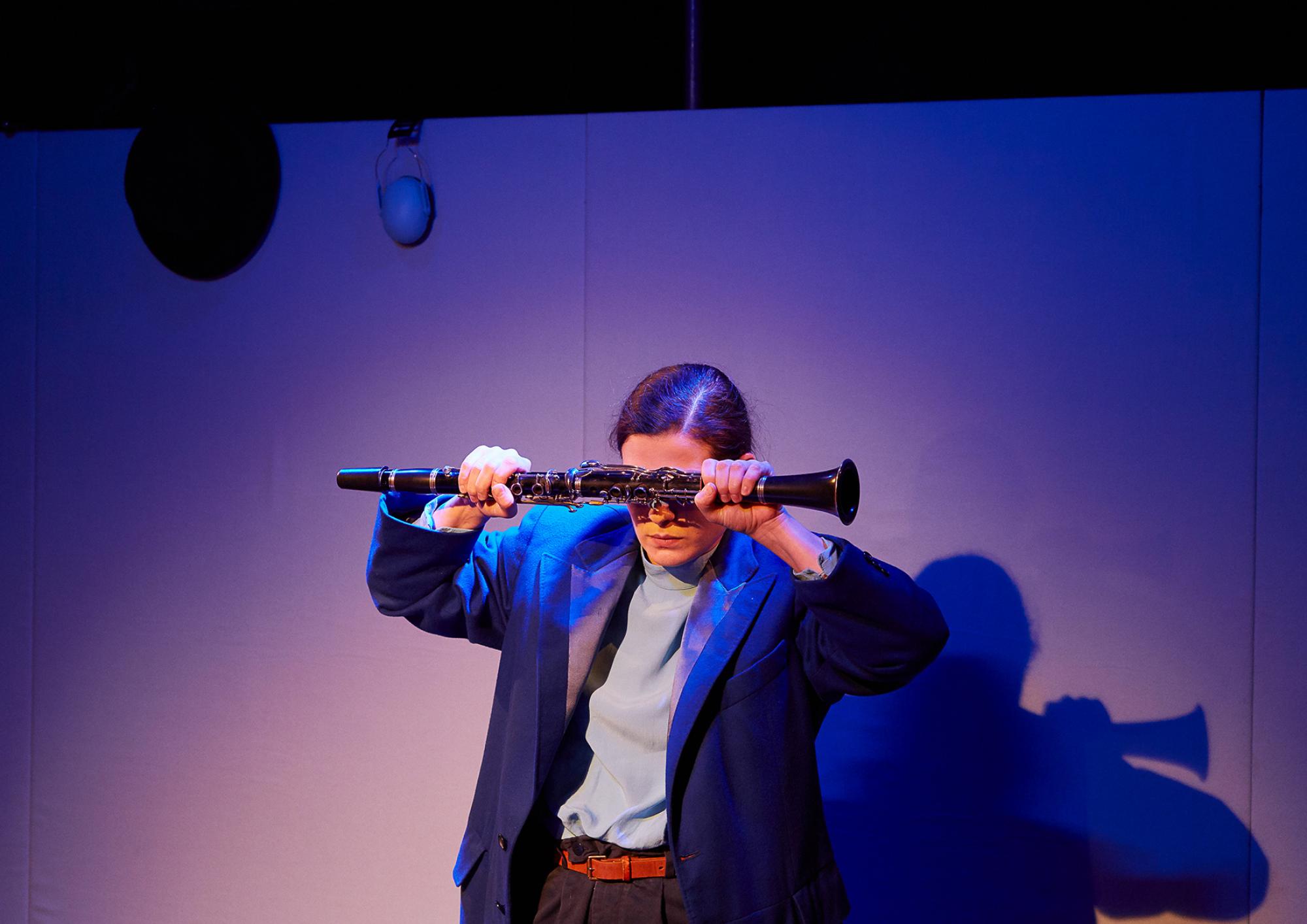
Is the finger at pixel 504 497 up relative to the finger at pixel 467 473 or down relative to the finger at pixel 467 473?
down

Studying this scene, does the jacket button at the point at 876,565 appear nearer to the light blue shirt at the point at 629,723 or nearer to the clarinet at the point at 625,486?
the clarinet at the point at 625,486

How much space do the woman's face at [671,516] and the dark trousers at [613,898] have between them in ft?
1.62

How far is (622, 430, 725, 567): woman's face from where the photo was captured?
1.77 metres

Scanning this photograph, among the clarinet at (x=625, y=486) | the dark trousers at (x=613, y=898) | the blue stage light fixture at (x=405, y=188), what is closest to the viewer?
the clarinet at (x=625, y=486)

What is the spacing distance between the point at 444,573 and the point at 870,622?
78 centimetres

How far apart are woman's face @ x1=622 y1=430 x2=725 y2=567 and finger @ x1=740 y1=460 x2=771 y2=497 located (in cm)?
14

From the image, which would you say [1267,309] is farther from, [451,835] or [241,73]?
[241,73]

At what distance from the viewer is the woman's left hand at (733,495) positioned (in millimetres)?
Answer: 1633

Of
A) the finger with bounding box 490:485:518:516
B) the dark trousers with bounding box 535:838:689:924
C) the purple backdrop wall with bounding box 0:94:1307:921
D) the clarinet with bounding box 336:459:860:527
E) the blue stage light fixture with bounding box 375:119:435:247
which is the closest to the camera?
the clarinet with bounding box 336:459:860:527

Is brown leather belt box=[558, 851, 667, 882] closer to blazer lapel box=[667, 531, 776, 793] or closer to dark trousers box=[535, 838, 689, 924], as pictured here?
dark trousers box=[535, 838, 689, 924]

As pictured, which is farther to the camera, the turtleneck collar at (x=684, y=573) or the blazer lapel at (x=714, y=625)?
the turtleneck collar at (x=684, y=573)

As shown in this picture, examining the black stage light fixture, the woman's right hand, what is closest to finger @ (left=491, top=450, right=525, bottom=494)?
the woman's right hand

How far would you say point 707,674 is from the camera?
1.70m

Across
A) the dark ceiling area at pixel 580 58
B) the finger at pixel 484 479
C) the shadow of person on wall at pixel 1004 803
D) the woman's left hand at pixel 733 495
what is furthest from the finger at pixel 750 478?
the dark ceiling area at pixel 580 58
